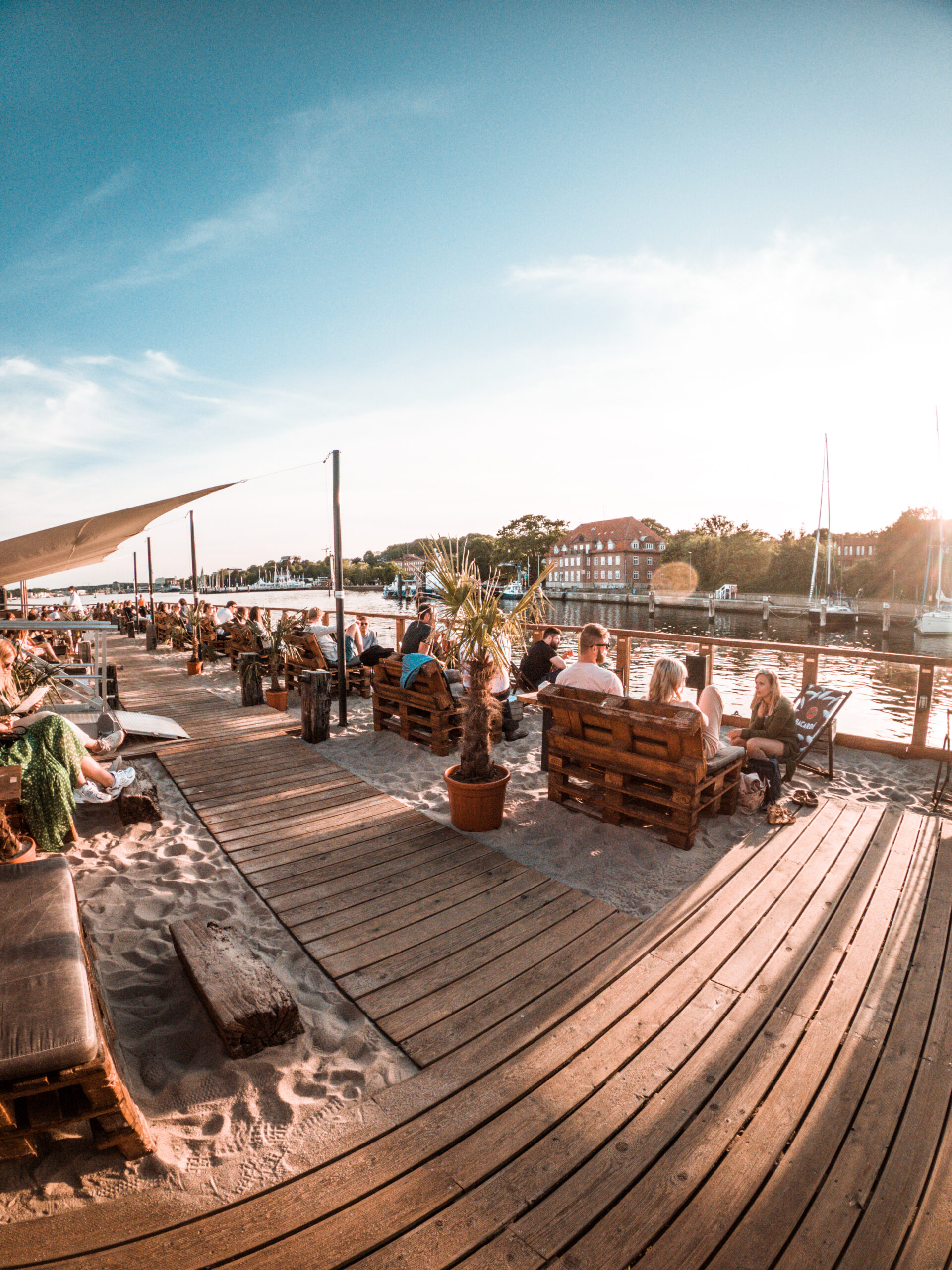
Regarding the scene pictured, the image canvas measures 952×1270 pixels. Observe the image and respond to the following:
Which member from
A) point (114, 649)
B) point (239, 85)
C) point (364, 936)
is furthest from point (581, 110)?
point (114, 649)

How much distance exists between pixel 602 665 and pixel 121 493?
70.0 ft

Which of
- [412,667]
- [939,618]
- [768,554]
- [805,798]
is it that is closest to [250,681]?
[412,667]

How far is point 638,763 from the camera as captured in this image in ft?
12.5

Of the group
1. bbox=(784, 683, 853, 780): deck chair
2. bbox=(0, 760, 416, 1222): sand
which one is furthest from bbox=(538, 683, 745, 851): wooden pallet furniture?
bbox=(0, 760, 416, 1222): sand

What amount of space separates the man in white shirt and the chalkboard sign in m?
1.78

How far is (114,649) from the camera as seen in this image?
15.7 meters

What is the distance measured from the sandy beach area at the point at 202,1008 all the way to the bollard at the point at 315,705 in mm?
Answer: 1214

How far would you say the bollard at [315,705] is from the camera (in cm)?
618

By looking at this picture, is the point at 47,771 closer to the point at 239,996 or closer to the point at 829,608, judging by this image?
the point at 239,996

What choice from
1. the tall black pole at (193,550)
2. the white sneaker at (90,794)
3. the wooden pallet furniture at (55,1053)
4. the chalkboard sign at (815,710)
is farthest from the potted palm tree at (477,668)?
the tall black pole at (193,550)

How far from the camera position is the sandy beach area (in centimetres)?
160

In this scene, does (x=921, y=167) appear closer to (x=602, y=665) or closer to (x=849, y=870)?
(x=602, y=665)

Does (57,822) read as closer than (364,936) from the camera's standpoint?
No

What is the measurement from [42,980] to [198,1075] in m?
0.66
